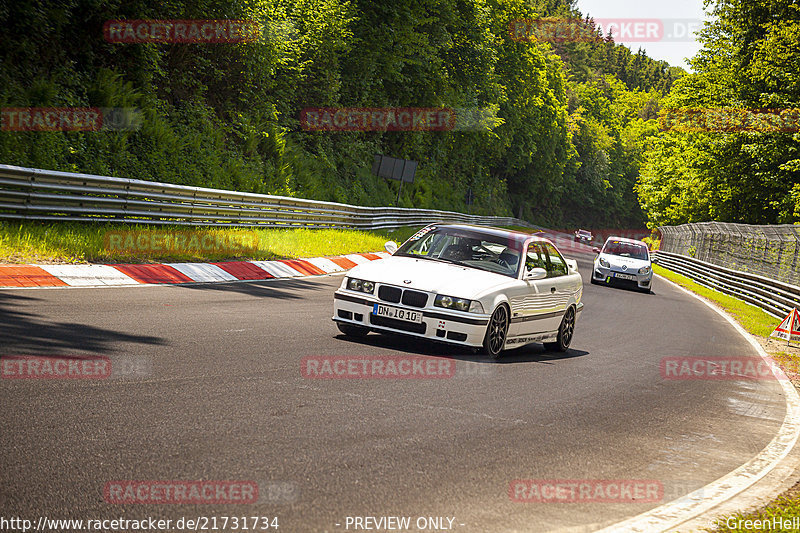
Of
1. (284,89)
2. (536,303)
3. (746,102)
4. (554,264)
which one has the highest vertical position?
(746,102)

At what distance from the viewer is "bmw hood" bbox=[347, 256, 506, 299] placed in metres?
8.81

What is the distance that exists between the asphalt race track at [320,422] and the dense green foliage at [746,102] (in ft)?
110

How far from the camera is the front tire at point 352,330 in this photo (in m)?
9.36

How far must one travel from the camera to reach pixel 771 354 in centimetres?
1441

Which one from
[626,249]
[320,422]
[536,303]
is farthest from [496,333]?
[626,249]

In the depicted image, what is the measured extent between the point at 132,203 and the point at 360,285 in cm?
804

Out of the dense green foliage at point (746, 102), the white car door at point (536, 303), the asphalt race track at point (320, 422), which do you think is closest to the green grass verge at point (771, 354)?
the asphalt race track at point (320, 422)

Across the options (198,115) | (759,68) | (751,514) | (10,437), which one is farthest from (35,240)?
(759,68)

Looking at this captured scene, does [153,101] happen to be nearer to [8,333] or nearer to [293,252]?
[293,252]

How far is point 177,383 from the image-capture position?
6191 mm

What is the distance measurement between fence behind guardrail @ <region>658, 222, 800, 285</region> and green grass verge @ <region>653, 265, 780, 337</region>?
4.18ft

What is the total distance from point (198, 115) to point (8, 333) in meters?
20.4

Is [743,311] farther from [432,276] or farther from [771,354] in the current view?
[432,276]

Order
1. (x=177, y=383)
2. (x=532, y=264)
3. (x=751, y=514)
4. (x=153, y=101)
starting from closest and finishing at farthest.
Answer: (x=751, y=514) → (x=177, y=383) → (x=532, y=264) → (x=153, y=101)
